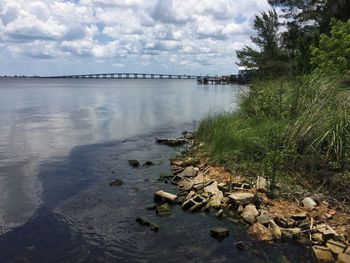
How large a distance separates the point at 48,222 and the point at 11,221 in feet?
2.83

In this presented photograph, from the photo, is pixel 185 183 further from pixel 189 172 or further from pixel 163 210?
A: pixel 163 210

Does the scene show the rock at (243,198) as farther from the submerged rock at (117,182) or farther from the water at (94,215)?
the submerged rock at (117,182)

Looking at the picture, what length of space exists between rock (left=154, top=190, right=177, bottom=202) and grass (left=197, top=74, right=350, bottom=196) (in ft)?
7.95

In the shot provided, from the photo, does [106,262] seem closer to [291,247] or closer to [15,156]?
[291,247]

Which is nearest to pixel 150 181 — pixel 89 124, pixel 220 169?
pixel 220 169

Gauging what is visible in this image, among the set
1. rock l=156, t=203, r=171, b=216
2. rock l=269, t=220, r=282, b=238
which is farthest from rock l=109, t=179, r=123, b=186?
rock l=269, t=220, r=282, b=238

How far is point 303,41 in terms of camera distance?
3114 centimetres

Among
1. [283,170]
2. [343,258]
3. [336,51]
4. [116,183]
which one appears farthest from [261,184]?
[336,51]

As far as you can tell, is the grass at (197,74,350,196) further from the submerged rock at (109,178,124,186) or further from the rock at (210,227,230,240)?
the submerged rock at (109,178,124,186)

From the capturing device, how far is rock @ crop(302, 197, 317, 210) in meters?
9.06

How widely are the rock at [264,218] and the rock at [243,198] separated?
65 centimetres

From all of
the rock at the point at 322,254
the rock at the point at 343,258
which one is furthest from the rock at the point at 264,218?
the rock at the point at 343,258

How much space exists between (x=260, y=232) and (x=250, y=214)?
0.65 meters

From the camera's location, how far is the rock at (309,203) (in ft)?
29.7
